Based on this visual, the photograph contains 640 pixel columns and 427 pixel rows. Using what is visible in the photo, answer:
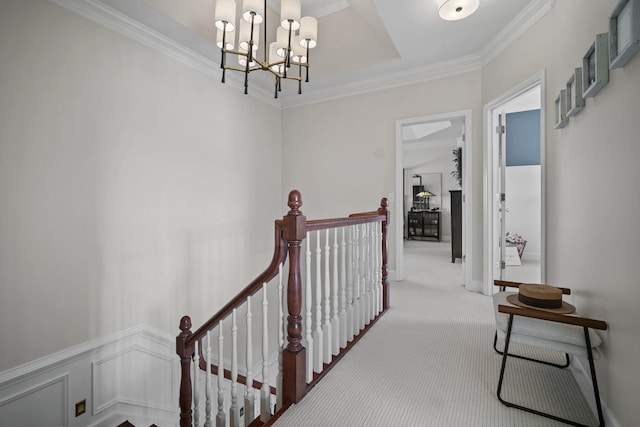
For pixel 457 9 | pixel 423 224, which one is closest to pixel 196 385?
pixel 457 9

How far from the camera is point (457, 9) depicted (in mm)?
2426

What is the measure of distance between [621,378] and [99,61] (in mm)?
3817

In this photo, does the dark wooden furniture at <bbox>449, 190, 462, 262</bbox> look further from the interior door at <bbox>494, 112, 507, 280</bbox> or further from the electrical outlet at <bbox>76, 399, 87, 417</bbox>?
the electrical outlet at <bbox>76, 399, 87, 417</bbox>

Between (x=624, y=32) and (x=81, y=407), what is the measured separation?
386 centimetres

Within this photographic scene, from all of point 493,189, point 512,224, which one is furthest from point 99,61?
point 512,224

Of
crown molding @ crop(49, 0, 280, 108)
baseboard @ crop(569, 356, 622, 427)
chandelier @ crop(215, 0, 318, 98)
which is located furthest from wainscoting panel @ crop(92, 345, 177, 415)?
baseboard @ crop(569, 356, 622, 427)

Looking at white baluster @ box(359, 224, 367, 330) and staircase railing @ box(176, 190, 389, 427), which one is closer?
staircase railing @ box(176, 190, 389, 427)

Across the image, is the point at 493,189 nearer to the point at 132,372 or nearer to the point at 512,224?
the point at 512,224

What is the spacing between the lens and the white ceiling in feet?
8.30

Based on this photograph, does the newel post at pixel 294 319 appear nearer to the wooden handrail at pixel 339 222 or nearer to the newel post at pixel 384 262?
the wooden handrail at pixel 339 222

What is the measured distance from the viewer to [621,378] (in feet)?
3.60

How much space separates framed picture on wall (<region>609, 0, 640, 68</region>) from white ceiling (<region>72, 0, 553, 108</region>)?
1.72m

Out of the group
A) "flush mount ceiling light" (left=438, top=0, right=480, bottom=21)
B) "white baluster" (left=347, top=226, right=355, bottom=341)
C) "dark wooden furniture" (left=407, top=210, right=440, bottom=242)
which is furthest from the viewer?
"dark wooden furniture" (left=407, top=210, right=440, bottom=242)

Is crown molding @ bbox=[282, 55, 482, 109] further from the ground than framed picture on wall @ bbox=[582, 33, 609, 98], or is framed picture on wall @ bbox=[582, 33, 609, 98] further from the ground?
crown molding @ bbox=[282, 55, 482, 109]
